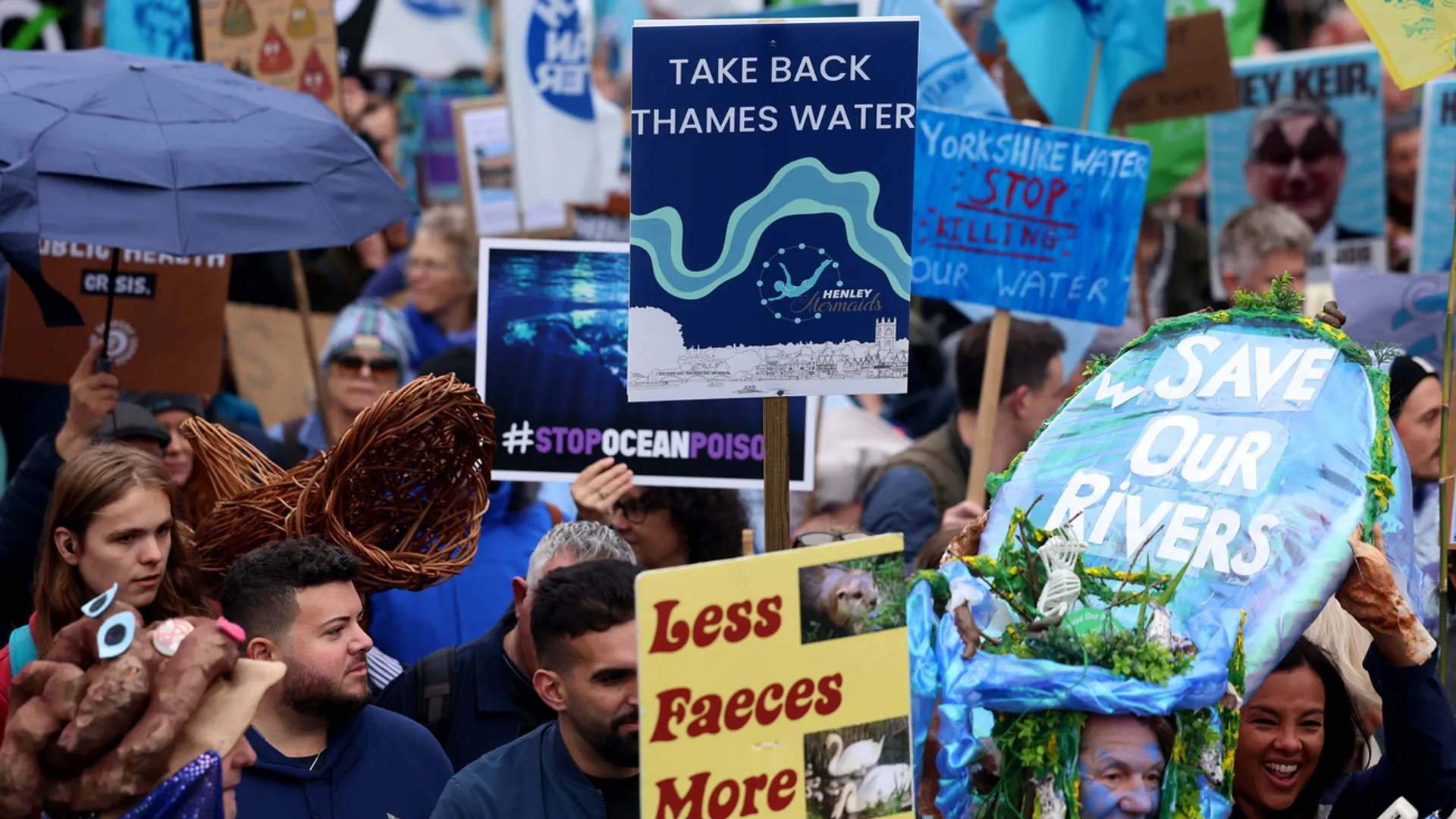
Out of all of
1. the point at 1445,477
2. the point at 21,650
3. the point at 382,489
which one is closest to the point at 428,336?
the point at 382,489

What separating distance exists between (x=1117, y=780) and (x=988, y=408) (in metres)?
2.87

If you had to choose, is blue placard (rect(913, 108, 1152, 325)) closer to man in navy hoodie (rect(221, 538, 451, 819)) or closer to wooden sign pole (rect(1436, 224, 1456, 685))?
wooden sign pole (rect(1436, 224, 1456, 685))

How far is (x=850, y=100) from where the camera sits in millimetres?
3592

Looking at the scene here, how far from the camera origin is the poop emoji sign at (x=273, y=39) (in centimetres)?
743

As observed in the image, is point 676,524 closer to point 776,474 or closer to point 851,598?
point 776,474

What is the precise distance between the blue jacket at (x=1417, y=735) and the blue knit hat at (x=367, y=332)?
3841 mm

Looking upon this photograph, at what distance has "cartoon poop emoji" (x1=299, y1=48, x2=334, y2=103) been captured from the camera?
7.39 m

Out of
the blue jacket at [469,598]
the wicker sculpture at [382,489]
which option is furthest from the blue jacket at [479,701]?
the blue jacket at [469,598]

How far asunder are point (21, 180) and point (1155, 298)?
233 inches

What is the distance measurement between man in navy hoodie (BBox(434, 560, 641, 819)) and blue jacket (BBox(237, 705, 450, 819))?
0.34 metres

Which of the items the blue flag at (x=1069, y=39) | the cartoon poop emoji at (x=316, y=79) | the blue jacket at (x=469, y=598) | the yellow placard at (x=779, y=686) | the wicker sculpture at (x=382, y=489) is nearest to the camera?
the yellow placard at (x=779, y=686)

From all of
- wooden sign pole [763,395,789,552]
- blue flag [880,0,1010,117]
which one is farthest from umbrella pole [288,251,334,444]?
wooden sign pole [763,395,789,552]

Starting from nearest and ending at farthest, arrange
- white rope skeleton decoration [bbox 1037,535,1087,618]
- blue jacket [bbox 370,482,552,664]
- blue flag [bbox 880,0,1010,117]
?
white rope skeleton decoration [bbox 1037,535,1087,618], blue jacket [bbox 370,482,552,664], blue flag [bbox 880,0,1010,117]

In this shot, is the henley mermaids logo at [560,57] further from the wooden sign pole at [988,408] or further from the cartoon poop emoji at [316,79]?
the wooden sign pole at [988,408]
